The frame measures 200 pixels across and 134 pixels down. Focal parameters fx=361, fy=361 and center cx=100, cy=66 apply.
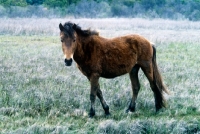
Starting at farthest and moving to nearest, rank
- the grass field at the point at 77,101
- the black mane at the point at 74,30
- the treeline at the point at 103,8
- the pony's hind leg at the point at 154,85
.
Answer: the treeline at the point at 103,8, the pony's hind leg at the point at 154,85, the black mane at the point at 74,30, the grass field at the point at 77,101

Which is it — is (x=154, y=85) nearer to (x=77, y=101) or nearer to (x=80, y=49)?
(x=77, y=101)

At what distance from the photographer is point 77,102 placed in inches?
303

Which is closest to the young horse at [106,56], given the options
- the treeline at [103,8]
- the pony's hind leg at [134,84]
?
the pony's hind leg at [134,84]

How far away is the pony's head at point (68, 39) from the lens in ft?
20.8

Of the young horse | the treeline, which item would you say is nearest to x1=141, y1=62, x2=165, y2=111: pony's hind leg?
the young horse

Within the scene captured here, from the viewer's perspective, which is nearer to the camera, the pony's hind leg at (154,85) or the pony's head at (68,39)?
the pony's head at (68,39)

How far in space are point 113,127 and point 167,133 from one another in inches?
37.6

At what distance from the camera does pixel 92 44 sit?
704 cm

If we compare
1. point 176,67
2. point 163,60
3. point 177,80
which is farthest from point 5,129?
point 163,60

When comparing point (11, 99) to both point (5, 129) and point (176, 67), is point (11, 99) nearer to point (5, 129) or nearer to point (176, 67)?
point (5, 129)

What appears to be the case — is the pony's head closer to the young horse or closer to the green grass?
the young horse

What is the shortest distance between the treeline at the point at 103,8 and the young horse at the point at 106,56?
31.0 metres

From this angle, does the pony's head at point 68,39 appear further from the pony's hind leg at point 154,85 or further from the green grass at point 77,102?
the pony's hind leg at point 154,85

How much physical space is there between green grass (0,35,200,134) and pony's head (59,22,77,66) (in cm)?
127
